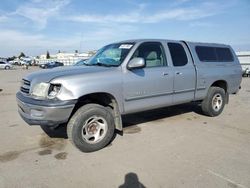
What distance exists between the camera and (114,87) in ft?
14.9

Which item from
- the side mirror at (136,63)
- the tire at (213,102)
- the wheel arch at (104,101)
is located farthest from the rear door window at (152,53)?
the tire at (213,102)

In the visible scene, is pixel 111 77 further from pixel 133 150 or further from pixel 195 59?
Answer: pixel 195 59

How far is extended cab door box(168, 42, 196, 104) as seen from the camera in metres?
5.63

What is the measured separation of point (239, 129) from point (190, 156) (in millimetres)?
2181

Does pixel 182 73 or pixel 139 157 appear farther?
pixel 182 73

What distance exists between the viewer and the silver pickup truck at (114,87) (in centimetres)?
408

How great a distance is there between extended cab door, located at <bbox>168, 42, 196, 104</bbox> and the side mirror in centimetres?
121

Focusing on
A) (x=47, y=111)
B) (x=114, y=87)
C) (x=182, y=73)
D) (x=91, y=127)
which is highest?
(x=182, y=73)

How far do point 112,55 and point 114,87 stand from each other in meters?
1.05

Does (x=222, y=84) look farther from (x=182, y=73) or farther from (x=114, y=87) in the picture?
(x=114, y=87)

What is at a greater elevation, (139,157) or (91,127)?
(91,127)

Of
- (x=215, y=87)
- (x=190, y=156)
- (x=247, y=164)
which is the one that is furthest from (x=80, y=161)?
(x=215, y=87)

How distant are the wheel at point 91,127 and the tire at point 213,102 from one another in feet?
10.3

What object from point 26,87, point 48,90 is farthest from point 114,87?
point 26,87
